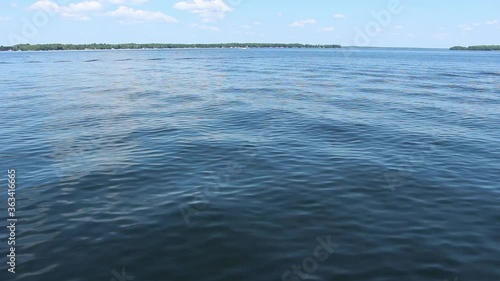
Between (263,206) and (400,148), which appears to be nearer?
(263,206)

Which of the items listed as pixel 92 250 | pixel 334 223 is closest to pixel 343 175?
pixel 334 223

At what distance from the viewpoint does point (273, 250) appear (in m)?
12.1

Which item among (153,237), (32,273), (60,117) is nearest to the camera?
(32,273)

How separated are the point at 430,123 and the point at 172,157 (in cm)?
2280

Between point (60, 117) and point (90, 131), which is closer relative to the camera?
point (90, 131)

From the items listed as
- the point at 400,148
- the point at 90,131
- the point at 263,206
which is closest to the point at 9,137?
the point at 90,131

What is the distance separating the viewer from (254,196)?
53.8 feet

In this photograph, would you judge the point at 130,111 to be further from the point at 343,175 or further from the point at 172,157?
the point at 343,175

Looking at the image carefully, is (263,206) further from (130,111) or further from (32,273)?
(130,111)

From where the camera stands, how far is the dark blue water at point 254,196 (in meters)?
11.5

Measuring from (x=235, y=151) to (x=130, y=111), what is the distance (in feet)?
57.9

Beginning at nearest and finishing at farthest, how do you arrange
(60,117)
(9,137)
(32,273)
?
1. (32,273)
2. (9,137)
3. (60,117)

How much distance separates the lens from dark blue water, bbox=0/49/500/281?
37.7 feet

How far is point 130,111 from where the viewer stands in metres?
36.1
